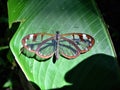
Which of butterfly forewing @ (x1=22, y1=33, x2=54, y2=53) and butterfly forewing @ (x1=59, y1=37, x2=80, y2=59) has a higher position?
butterfly forewing @ (x1=22, y1=33, x2=54, y2=53)

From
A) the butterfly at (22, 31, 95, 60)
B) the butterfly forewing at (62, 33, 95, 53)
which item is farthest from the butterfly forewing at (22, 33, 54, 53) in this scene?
the butterfly forewing at (62, 33, 95, 53)

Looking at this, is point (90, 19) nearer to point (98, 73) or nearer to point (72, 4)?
point (72, 4)

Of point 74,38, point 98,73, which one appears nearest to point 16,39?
point 74,38

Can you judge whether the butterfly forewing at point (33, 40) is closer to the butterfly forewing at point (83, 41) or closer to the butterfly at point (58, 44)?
the butterfly at point (58, 44)

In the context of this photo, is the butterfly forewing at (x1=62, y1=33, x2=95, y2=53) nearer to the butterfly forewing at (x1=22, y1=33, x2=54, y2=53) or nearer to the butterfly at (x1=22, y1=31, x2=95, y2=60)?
the butterfly at (x1=22, y1=31, x2=95, y2=60)

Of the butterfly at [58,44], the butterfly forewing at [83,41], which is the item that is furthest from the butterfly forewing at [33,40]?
the butterfly forewing at [83,41]
